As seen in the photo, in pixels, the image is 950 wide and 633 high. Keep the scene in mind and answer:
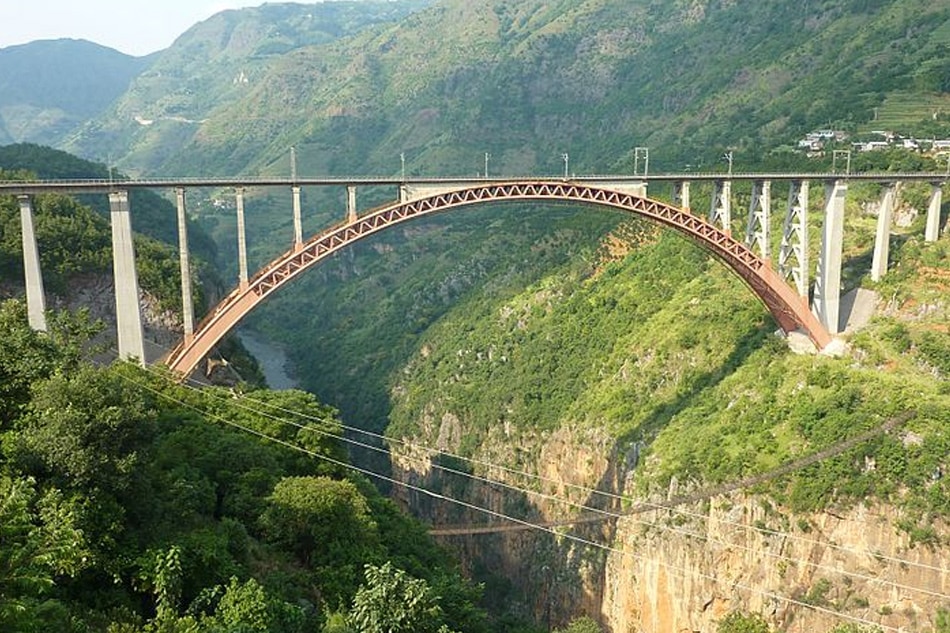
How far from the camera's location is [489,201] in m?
26.6

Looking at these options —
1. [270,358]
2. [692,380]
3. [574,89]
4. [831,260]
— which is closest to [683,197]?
[831,260]

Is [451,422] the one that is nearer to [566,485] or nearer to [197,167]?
[566,485]

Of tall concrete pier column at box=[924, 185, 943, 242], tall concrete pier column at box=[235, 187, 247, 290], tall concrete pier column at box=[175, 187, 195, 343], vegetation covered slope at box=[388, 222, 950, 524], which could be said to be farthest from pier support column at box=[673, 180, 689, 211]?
tall concrete pier column at box=[175, 187, 195, 343]

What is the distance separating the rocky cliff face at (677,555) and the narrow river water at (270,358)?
18.9m

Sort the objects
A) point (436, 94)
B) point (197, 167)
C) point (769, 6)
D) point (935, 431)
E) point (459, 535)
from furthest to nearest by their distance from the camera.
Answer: point (197, 167), point (436, 94), point (769, 6), point (459, 535), point (935, 431)

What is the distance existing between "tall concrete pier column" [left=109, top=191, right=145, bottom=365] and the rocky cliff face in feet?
55.0

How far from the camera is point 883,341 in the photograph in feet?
96.5

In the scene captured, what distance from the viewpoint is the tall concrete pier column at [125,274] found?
22.0 metres

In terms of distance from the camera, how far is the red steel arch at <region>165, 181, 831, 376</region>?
23859 millimetres

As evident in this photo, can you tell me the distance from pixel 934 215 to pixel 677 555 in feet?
60.5

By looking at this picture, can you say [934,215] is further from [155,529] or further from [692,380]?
[155,529]

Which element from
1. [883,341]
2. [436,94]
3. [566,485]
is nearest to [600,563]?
[566,485]

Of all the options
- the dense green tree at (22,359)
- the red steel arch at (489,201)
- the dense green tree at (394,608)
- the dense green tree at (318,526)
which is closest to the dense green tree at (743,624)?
the red steel arch at (489,201)

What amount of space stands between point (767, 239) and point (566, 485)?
15.9 m
